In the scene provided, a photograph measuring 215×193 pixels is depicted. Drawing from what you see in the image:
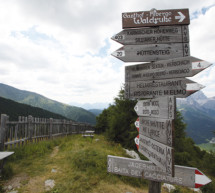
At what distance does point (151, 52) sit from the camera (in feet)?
7.82

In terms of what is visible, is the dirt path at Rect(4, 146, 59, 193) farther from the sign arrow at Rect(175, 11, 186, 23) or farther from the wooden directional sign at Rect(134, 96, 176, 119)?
the sign arrow at Rect(175, 11, 186, 23)

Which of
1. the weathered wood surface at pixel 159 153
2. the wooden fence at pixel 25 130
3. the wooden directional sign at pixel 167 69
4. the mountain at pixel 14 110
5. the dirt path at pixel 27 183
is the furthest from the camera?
the mountain at pixel 14 110

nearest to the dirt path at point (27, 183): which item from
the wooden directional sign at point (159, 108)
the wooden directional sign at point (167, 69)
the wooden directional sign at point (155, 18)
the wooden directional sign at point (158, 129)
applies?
the wooden directional sign at point (158, 129)

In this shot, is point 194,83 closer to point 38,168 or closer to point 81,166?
point 81,166

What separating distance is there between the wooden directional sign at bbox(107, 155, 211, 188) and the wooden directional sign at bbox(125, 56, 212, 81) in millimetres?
1435

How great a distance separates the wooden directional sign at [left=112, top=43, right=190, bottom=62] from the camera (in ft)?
7.43

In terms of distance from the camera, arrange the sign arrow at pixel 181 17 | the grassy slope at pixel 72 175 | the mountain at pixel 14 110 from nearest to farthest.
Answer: the sign arrow at pixel 181 17, the grassy slope at pixel 72 175, the mountain at pixel 14 110

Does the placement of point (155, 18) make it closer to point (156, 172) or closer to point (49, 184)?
point (156, 172)

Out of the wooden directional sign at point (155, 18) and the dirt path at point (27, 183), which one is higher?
the wooden directional sign at point (155, 18)

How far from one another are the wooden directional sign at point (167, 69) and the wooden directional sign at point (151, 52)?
136 mm

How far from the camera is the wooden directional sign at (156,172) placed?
1.87 metres

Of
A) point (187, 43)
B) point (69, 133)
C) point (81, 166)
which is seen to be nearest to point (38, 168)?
point (81, 166)

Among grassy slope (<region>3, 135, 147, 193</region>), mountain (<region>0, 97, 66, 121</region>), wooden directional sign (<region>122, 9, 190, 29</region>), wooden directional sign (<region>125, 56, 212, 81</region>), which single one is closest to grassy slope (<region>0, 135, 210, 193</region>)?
grassy slope (<region>3, 135, 147, 193</region>)

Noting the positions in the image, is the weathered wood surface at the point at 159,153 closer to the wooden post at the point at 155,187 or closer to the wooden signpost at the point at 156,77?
the wooden signpost at the point at 156,77
